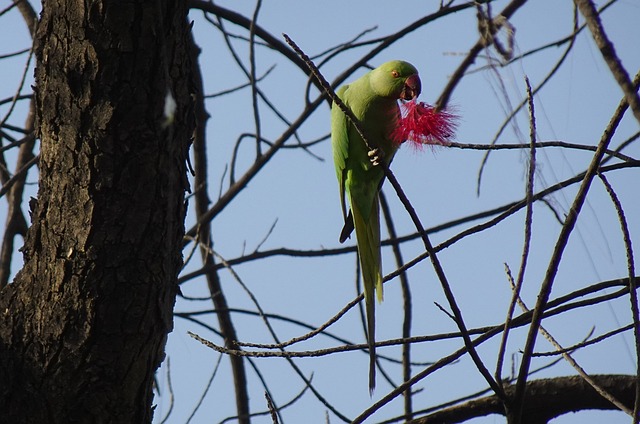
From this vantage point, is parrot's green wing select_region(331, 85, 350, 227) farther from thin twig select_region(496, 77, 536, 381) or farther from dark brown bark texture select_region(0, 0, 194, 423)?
thin twig select_region(496, 77, 536, 381)

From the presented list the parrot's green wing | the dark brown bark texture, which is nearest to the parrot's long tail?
the parrot's green wing

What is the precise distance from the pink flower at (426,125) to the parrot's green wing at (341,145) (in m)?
0.96

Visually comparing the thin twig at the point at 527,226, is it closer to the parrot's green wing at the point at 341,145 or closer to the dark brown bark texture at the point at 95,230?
the dark brown bark texture at the point at 95,230

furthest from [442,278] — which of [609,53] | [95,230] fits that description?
[95,230]

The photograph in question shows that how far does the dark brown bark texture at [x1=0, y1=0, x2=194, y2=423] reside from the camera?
1.92 metres

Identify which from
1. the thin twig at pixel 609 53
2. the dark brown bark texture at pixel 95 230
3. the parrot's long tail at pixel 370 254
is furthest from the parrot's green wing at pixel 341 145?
the thin twig at pixel 609 53

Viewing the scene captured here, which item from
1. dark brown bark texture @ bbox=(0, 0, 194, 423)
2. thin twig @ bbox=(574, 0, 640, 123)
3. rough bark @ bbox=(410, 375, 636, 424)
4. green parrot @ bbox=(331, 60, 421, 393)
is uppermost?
green parrot @ bbox=(331, 60, 421, 393)

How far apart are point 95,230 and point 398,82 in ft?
4.99

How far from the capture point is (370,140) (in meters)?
2.96

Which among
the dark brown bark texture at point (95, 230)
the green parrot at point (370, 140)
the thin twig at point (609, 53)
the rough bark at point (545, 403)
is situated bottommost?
the thin twig at point (609, 53)

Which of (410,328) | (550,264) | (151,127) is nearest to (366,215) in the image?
(410,328)

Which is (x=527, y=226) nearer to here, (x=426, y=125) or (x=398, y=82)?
(x=426, y=125)

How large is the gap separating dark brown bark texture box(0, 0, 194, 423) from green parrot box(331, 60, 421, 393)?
3.63 ft

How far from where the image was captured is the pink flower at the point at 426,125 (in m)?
2.04
